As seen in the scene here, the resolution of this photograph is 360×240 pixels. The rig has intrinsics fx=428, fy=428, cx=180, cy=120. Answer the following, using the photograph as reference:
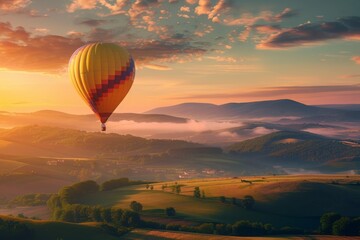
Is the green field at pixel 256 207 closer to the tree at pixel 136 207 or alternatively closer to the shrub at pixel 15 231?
the tree at pixel 136 207

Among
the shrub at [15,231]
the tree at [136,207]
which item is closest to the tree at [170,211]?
the tree at [136,207]

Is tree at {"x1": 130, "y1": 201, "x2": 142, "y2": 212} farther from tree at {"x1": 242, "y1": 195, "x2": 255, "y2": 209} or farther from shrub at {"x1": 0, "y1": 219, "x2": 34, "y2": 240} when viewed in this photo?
shrub at {"x1": 0, "y1": 219, "x2": 34, "y2": 240}

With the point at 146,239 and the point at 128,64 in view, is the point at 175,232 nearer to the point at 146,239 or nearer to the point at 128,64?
the point at 146,239

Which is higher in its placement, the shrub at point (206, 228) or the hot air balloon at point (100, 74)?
the hot air balloon at point (100, 74)

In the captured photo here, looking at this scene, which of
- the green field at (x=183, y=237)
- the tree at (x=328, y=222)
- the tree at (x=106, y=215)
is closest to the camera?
the green field at (x=183, y=237)

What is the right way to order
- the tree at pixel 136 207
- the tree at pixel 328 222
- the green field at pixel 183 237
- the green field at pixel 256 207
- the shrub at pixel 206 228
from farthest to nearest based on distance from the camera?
the tree at pixel 136 207, the green field at pixel 256 207, the tree at pixel 328 222, the shrub at pixel 206 228, the green field at pixel 183 237

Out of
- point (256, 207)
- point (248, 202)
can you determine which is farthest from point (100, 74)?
point (256, 207)

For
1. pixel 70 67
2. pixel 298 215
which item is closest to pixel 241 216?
pixel 298 215

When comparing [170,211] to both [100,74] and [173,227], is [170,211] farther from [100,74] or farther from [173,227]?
[100,74]
